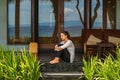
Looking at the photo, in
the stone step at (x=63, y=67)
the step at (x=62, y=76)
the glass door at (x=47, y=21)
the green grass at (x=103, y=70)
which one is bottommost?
the step at (x=62, y=76)

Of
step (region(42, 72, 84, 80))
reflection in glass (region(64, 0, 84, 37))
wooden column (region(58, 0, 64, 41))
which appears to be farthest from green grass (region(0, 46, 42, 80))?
reflection in glass (region(64, 0, 84, 37))

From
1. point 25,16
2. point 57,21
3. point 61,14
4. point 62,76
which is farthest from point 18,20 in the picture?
point 62,76

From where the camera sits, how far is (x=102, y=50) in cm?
1074

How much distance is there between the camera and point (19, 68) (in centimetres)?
673

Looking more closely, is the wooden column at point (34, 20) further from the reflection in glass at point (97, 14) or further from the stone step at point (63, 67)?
the stone step at point (63, 67)

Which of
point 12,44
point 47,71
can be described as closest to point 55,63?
point 47,71

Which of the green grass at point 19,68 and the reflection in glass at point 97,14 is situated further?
the reflection in glass at point 97,14

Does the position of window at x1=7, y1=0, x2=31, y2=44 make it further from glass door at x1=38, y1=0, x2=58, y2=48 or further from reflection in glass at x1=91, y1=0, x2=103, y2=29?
reflection in glass at x1=91, y1=0, x2=103, y2=29

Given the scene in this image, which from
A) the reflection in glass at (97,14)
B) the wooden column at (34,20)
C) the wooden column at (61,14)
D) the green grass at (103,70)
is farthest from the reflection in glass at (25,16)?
the green grass at (103,70)

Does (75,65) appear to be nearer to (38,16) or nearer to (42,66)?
(42,66)

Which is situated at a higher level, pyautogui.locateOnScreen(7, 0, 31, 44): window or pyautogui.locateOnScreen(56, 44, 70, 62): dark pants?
pyautogui.locateOnScreen(7, 0, 31, 44): window

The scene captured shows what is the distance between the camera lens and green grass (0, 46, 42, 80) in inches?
259

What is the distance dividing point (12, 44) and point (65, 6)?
2396 mm

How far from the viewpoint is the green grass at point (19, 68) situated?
6566 millimetres
